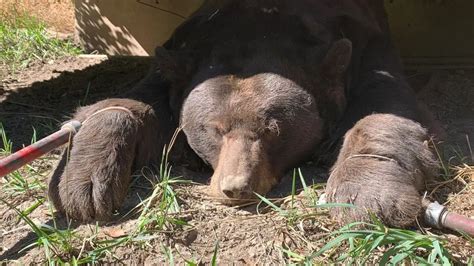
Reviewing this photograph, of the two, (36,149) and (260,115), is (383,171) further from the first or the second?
(36,149)

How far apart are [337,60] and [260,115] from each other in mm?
675

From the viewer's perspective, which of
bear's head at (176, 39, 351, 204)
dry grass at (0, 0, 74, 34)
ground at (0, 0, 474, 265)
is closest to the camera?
ground at (0, 0, 474, 265)

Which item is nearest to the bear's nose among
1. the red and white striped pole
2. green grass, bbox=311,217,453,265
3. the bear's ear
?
green grass, bbox=311,217,453,265

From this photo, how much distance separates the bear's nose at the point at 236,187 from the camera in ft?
11.2

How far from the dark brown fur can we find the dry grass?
365 cm

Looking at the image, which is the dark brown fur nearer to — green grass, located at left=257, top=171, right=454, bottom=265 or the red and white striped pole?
the red and white striped pole

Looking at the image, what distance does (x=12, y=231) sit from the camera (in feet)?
10.9

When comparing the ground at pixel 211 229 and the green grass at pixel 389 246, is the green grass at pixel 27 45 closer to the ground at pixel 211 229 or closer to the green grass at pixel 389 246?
the ground at pixel 211 229

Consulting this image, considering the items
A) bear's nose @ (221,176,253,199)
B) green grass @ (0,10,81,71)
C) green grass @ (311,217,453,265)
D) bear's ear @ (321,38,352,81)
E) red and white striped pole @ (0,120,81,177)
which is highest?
green grass @ (0,10,81,71)

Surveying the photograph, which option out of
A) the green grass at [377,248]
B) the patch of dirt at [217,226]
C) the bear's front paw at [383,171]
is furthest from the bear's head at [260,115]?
the green grass at [377,248]

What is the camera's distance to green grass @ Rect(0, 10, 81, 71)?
6957 mm

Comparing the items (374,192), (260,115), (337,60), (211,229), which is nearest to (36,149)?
(211,229)

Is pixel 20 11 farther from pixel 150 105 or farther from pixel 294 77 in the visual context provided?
pixel 294 77

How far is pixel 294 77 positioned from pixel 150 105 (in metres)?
0.93
